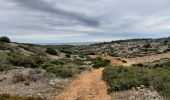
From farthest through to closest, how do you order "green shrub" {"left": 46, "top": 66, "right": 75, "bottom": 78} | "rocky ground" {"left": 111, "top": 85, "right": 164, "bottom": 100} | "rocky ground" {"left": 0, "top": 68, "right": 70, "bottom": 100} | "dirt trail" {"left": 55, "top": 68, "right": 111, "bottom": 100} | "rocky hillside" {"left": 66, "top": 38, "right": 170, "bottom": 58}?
1. "rocky hillside" {"left": 66, "top": 38, "right": 170, "bottom": 58}
2. "green shrub" {"left": 46, "top": 66, "right": 75, "bottom": 78}
3. "rocky ground" {"left": 0, "top": 68, "right": 70, "bottom": 100}
4. "dirt trail" {"left": 55, "top": 68, "right": 111, "bottom": 100}
5. "rocky ground" {"left": 111, "top": 85, "right": 164, "bottom": 100}

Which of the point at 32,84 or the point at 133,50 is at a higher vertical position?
the point at 32,84

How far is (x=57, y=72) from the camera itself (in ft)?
95.3

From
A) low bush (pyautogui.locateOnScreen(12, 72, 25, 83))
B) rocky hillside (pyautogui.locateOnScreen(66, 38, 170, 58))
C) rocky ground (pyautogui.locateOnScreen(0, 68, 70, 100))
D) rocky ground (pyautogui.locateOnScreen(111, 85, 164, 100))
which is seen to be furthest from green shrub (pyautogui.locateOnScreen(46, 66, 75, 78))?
rocky hillside (pyautogui.locateOnScreen(66, 38, 170, 58))

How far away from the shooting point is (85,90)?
76.4 feet

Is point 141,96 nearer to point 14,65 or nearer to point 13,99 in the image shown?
point 13,99

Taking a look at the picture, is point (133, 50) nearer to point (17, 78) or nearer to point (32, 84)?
point (17, 78)

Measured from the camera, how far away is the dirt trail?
2138cm

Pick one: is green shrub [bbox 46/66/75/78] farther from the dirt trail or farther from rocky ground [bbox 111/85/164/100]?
rocky ground [bbox 111/85/164/100]

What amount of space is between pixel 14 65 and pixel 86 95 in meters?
15.3

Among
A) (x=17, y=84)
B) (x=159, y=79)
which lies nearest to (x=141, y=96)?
(x=159, y=79)

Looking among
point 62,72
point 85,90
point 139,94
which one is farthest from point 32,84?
point 139,94

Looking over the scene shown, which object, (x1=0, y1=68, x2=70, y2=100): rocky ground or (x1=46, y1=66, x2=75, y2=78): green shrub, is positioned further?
(x1=46, y1=66, x2=75, y2=78): green shrub

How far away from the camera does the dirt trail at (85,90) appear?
21375 mm

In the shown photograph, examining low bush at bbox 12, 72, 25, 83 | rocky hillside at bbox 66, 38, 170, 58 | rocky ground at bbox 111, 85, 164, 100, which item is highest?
low bush at bbox 12, 72, 25, 83
